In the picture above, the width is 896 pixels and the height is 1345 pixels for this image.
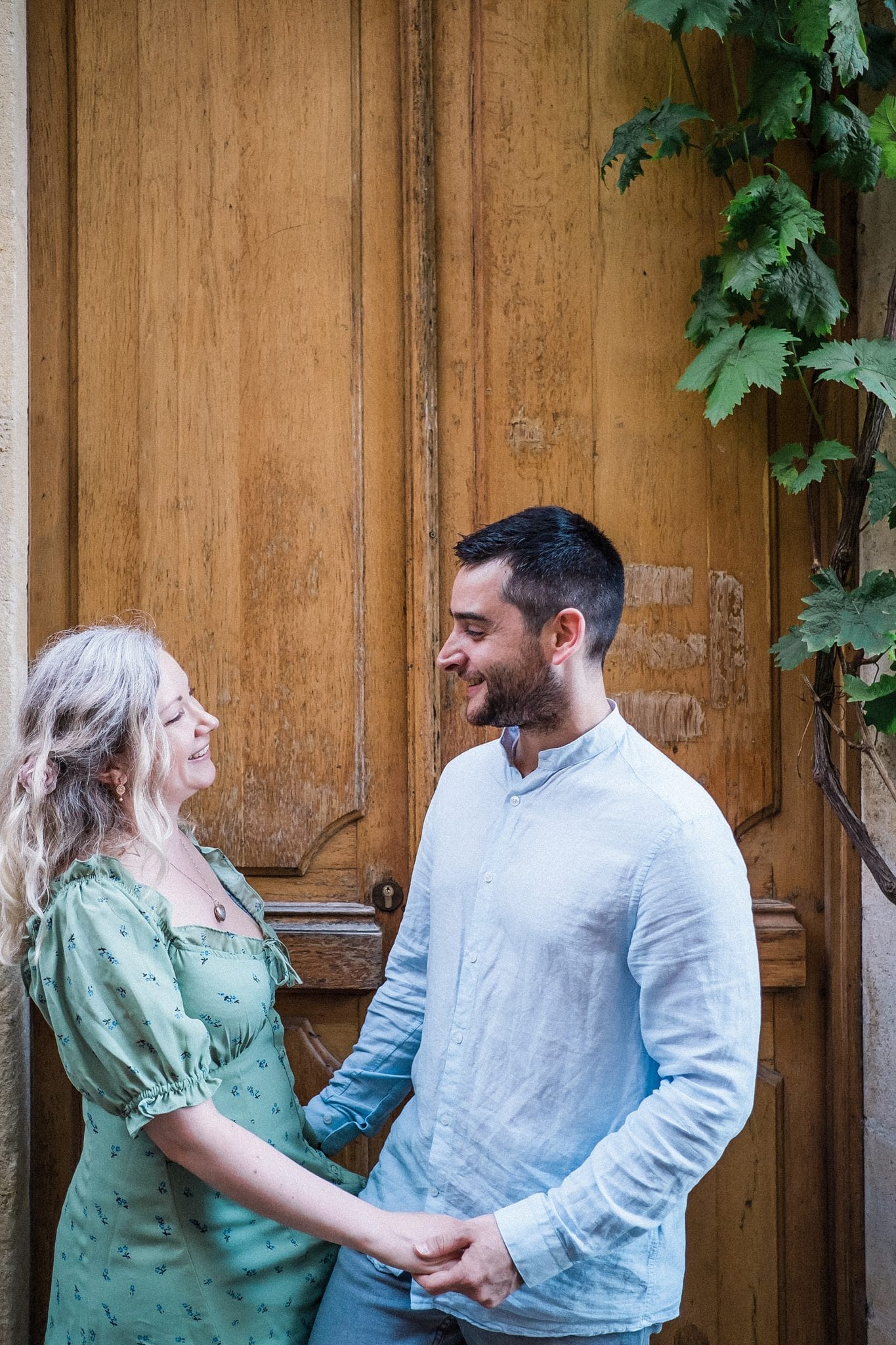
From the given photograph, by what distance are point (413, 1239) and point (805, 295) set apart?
A: 1.61 m

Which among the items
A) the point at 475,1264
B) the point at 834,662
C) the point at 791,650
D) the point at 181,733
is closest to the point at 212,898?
the point at 181,733

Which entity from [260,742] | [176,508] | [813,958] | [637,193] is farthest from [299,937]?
[637,193]

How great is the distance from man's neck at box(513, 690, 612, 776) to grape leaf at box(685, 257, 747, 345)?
30.6 inches

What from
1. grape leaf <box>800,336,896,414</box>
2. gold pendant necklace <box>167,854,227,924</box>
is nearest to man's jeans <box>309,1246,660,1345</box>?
gold pendant necklace <box>167,854,227,924</box>

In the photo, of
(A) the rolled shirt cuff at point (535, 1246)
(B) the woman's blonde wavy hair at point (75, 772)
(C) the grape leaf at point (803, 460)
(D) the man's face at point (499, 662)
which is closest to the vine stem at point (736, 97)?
(C) the grape leaf at point (803, 460)

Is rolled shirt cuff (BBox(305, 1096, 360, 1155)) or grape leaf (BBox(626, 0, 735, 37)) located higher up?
grape leaf (BBox(626, 0, 735, 37))

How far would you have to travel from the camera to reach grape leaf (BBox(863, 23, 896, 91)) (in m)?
1.83

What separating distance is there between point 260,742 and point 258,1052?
662 mm

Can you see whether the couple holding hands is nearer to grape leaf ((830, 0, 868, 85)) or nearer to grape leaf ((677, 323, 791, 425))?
grape leaf ((677, 323, 791, 425))

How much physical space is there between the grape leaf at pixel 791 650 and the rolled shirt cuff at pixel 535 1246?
0.99 metres

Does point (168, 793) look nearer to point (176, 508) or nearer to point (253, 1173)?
point (253, 1173)

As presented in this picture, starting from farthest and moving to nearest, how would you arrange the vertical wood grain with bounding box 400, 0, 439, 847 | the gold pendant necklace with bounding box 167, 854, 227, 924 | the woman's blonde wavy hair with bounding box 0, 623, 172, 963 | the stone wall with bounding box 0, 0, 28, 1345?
the vertical wood grain with bounding box 400, 0, 439, 847 < the stone wall with bounding box 0, 0, 28, 1345 < the gold pendant necklace with bounding box 167, 854, 227, 924 < the woman's blonde wavy hair with bounding box 0, 623, 172, 963

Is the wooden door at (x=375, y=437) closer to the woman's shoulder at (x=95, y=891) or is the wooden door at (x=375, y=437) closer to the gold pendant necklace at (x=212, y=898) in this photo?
the gold pendant necklace at (x=212, y=898)

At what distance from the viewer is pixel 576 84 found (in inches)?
79.2
